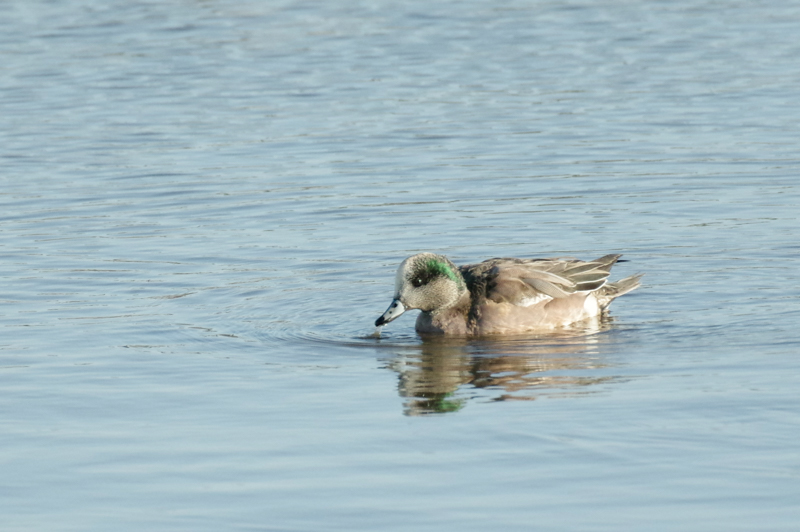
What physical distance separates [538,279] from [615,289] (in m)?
0.92

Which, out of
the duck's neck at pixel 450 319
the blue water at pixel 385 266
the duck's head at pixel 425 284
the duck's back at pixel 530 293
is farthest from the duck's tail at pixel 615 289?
the duck's head at pixel 425 284

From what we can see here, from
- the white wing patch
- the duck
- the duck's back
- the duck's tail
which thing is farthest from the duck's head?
the duck's tail

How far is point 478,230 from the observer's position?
14.6 metres

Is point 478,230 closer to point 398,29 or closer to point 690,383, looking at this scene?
point 690,383

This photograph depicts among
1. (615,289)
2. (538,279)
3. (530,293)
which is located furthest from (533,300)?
(615,289)

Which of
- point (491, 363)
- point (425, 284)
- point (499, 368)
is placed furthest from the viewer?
point (425, 284)

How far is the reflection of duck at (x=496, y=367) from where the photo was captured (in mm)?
9352

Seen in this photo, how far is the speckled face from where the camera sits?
11438 millimetres

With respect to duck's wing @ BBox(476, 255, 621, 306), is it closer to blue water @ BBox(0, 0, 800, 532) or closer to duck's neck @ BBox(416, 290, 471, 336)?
duck's neck @ BBox(416, 290, 471, 336)

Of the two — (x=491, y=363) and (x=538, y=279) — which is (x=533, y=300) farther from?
(x=491, y=363)

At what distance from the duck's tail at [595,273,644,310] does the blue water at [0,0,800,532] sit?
19 centimetres

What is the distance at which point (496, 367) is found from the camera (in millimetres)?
10266

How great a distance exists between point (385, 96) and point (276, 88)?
6.78ft

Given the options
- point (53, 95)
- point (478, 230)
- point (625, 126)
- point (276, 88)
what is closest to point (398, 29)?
point (276, 88)
